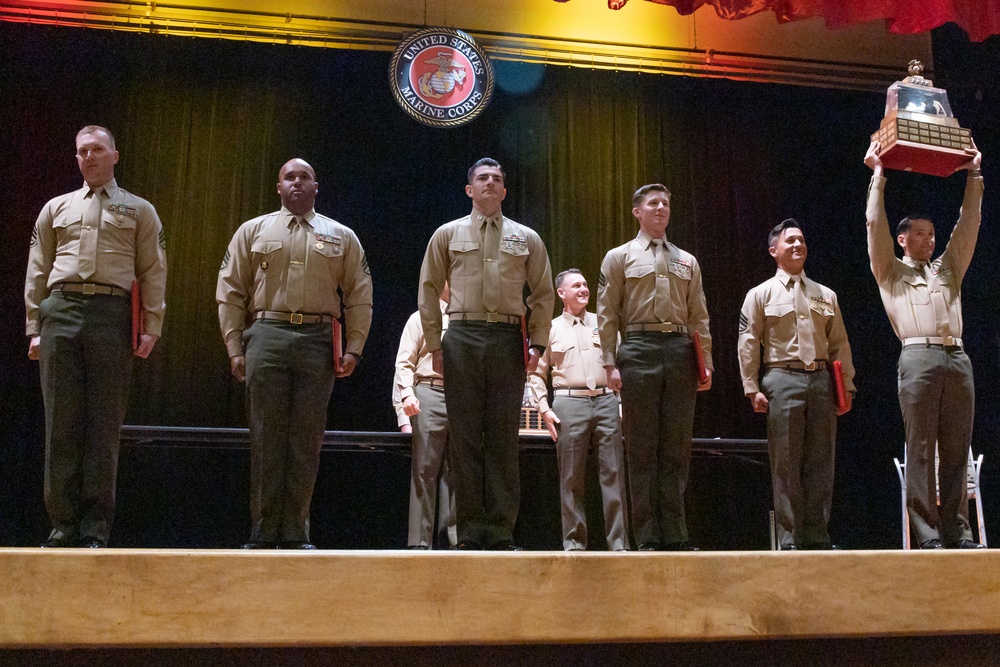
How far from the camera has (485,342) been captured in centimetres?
339

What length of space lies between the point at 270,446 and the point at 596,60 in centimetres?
483

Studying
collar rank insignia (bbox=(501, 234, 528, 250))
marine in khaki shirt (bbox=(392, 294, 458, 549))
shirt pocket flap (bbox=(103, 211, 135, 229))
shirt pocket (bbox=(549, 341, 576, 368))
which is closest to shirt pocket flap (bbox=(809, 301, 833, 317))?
shirt pocket (bbox=(549, 341, 576, 368))

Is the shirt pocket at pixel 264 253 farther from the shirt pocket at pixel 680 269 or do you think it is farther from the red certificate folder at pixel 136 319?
the shirt pocket at pixel 680 269

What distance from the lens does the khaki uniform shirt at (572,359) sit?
484 centimetres

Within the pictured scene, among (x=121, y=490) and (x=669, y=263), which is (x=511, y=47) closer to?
(x=669, y=263)

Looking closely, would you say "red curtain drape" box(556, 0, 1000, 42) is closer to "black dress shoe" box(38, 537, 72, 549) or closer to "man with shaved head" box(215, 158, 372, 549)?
"man with shaved head" box(215, 158, 372, 549)

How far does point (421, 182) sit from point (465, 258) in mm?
3257

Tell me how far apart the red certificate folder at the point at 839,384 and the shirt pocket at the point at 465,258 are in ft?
5.79

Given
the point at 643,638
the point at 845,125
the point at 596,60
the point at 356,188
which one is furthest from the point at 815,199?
the point at 643,638

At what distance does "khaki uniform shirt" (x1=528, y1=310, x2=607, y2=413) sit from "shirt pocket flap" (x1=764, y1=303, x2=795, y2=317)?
941 mm

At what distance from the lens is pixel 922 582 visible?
2561mm

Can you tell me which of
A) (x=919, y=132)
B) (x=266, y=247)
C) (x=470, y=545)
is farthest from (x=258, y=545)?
(x=919, y=132)

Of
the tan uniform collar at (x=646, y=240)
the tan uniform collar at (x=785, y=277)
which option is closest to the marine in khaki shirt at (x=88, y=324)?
the tan uniform collar at (x=646, y=240)

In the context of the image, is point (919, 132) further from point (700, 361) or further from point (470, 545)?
point (470, 545)
